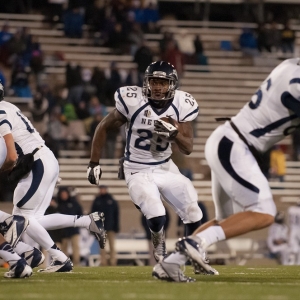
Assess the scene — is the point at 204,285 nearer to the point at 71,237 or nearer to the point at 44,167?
the point at 44,167

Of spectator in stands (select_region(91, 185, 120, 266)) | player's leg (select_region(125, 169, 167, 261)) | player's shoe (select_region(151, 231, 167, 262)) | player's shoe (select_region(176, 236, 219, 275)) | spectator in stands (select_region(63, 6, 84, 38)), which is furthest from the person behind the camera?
spectator in stands (select_region(63, 6, 84, 38))

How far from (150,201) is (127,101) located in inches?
34.7

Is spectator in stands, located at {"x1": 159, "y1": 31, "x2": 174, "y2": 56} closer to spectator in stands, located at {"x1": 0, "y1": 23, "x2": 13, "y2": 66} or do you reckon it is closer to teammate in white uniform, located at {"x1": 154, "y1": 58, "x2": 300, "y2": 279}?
spectator in stands, located at {"x1": 0, "y1": 23, "x2": 13, "y2": 66}

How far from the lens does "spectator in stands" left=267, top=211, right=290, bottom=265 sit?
48.4 feet

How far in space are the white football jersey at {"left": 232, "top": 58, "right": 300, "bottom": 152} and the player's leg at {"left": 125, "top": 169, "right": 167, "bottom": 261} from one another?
1.36 metres

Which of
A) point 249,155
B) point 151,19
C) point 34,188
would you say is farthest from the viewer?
point 151,19

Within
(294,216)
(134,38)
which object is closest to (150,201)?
(294,216)

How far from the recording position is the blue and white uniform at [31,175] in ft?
26.3

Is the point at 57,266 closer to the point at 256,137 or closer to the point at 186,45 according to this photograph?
the point at 256,137

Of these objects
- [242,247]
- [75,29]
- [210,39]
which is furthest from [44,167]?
[210,39]

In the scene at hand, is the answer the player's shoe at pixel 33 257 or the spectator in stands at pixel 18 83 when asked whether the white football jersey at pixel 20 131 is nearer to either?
the player's shoe at pixel 33 257

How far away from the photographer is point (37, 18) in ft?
62.2

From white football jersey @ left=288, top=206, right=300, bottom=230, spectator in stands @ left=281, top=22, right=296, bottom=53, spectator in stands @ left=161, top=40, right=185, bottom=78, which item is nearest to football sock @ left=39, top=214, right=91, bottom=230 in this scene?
white football jersey @ left=288, top=206, right=300, bottom=230

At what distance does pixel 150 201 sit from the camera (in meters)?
7.64
